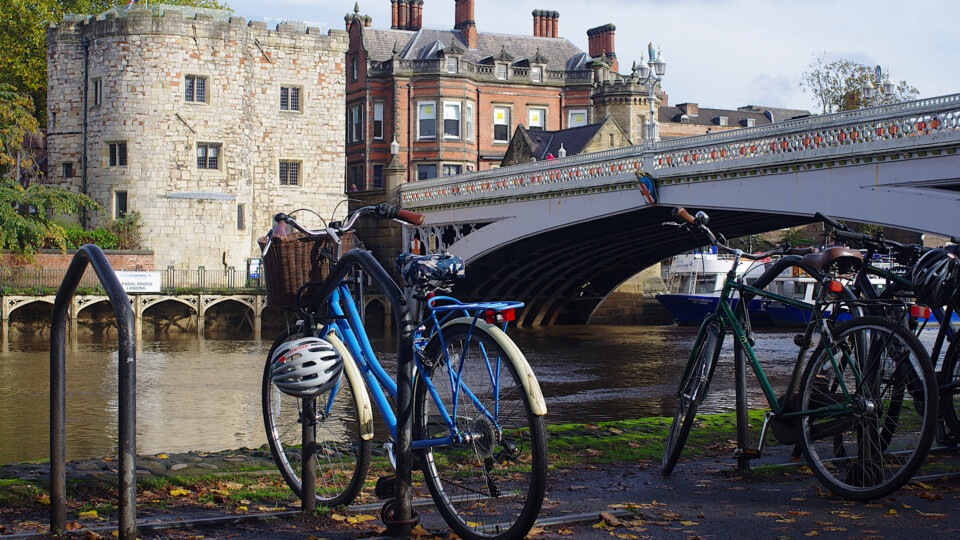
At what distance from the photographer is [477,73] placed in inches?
1967

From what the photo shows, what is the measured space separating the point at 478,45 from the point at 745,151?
32677 millimetres

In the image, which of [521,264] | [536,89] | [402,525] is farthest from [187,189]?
[402,525]

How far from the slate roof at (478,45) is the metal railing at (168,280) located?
55.0 feet

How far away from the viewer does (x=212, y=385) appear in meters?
20.0

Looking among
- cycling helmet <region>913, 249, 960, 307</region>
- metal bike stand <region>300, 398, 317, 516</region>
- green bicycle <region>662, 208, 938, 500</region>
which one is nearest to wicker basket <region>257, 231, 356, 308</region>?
metal bike stand <region>300, 398, 317, 516</region>

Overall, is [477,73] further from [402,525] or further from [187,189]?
[402,525]

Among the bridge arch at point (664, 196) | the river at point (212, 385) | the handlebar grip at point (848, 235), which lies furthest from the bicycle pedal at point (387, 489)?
the bridge arch at point (664, 196)

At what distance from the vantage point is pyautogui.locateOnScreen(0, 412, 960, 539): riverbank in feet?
14.4

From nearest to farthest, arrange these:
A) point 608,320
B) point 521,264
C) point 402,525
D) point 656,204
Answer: point 402,525 → point 656,204 → point 521,264 → point 608,320

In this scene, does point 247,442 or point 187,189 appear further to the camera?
point 187,189

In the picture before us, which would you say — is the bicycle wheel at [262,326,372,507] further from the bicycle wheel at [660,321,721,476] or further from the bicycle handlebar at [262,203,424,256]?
the bicycle wheel at [660,321,721,476]

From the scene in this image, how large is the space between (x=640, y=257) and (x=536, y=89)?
1689 cm

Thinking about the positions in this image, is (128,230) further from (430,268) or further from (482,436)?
(482,436)

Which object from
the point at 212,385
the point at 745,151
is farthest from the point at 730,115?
the point at 212,385
